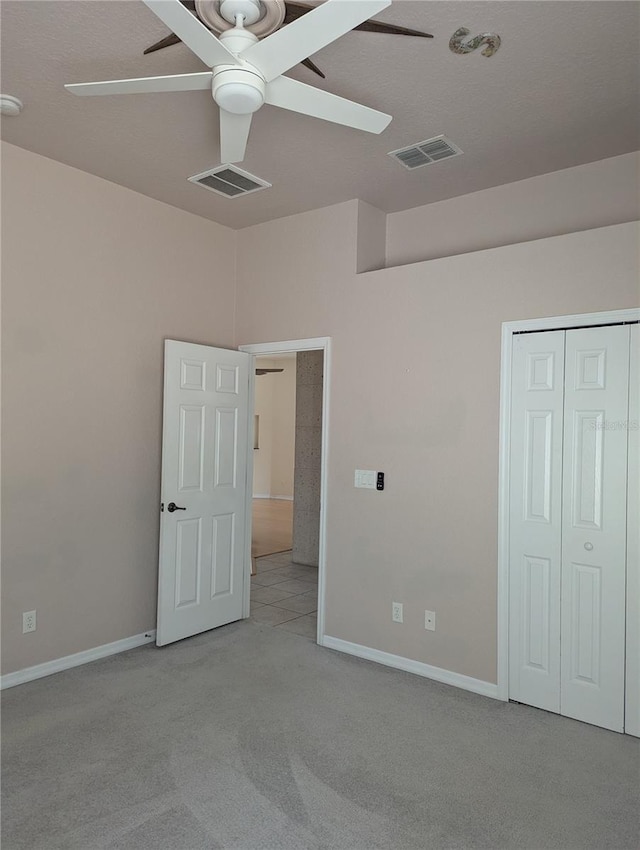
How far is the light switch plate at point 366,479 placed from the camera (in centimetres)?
403

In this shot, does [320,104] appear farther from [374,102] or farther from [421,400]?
[421,400]

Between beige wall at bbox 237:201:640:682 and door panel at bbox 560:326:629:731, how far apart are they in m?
0.31

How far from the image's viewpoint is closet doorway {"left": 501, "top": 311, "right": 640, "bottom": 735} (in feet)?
10.0

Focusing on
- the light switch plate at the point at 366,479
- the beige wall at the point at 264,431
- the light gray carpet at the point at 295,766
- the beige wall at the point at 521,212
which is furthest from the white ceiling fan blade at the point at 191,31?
the beige wall at the point at 264,431

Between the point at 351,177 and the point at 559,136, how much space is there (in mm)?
1239

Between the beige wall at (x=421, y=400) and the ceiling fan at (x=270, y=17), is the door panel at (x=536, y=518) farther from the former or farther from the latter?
the ceiling fan at (x=270, y=17)

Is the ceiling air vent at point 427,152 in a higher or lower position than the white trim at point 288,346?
higher

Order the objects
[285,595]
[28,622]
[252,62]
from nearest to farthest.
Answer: [252,62], [28,622], [285,595]

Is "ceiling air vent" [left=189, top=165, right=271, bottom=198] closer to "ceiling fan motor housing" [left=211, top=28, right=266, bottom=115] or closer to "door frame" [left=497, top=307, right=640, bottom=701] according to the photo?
"ceiling fan motor housing" [left=211, top=28, right=266, bottom=115]

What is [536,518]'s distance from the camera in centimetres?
337

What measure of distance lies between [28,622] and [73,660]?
43 cm

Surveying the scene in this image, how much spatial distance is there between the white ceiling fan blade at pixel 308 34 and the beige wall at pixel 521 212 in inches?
73.9

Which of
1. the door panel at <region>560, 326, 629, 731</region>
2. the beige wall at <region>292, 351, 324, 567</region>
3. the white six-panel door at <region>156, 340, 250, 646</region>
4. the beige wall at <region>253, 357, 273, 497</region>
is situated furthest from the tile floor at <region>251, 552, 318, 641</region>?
the beige wall at <region>253, 357, 273, 497</region>

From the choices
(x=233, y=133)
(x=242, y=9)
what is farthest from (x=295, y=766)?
(x=242, y=9)
